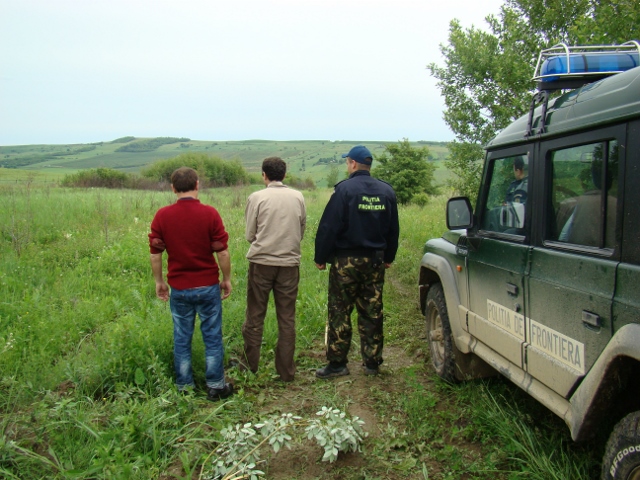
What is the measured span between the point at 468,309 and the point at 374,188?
4.44ft

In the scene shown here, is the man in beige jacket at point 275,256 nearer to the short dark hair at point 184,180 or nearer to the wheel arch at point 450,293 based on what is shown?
the short dark hair at point 184,180

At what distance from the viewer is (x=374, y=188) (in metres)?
4.48

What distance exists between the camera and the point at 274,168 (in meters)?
4.50

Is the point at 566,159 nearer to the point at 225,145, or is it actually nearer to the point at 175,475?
the point at 175,475

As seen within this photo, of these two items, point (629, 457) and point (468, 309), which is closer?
point (629, 457)

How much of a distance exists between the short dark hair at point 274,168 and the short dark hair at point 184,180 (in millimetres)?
737

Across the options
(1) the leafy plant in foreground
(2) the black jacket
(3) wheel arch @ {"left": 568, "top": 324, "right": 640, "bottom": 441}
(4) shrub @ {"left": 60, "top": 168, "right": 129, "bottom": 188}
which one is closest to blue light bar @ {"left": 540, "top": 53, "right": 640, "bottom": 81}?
(3) wheel arch @ {"left": 568, "top": 324, "right": 640, "bottom": 441}

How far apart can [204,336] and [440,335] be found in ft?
6.99

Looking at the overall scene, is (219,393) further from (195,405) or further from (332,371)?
(332,371)

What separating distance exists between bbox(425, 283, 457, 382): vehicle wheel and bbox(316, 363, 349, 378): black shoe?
0.86 meters

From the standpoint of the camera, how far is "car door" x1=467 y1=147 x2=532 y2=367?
10.1 ft

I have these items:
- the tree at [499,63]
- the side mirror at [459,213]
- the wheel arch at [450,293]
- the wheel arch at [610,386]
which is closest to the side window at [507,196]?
the side mirror at [459,213]

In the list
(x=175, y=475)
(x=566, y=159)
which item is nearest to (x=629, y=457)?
(x=566, y=159)

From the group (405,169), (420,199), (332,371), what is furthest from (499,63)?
(405,169)
